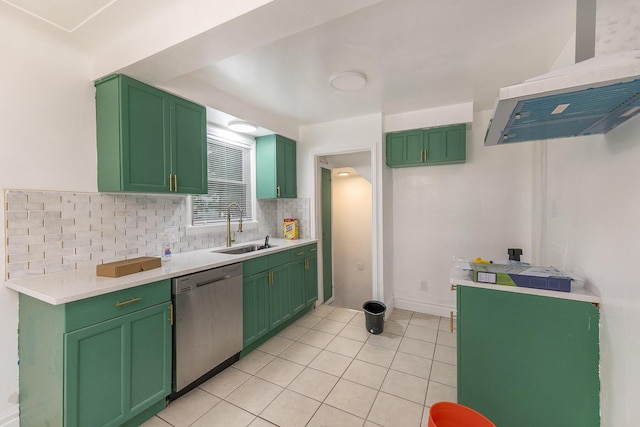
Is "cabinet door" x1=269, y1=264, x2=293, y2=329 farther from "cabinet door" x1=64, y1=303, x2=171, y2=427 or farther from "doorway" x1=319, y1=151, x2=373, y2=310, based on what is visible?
"doorway" x1=319, y1=151, x2=373, y2=310

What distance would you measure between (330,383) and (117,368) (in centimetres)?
146

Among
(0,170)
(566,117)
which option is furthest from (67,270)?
(566,117)

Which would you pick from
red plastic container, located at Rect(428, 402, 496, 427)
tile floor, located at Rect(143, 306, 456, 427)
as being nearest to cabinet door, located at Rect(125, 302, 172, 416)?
tile floor, located at Rect(143, 306, 456, 427)

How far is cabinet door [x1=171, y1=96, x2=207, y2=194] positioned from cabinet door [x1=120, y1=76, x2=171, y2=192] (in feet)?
0.22

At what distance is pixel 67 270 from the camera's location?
5.84 feet

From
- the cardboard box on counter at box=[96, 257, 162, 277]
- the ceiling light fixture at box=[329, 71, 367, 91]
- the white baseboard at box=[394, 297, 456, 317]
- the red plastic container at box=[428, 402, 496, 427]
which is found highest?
the ceiling light fixture at box=[329, 71, 367, 91]

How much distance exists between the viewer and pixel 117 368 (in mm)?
1493

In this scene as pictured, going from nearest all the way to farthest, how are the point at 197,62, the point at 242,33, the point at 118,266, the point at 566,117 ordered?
1. the point at 566,117
2. the point at 242,33
3. the point at 118,266
4. the point at 197,62

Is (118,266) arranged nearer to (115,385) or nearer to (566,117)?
(115,385)

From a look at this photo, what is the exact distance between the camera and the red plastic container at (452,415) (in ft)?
4.25

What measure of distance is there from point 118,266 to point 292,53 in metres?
1.93

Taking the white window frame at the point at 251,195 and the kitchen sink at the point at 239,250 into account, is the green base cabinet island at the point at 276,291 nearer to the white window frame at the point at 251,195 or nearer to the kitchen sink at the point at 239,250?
the kitchen sink at the point at 239,250

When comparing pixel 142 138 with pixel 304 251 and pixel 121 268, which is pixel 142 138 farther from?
pixel 304 251

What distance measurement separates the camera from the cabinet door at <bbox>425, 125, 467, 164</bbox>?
117 inches
